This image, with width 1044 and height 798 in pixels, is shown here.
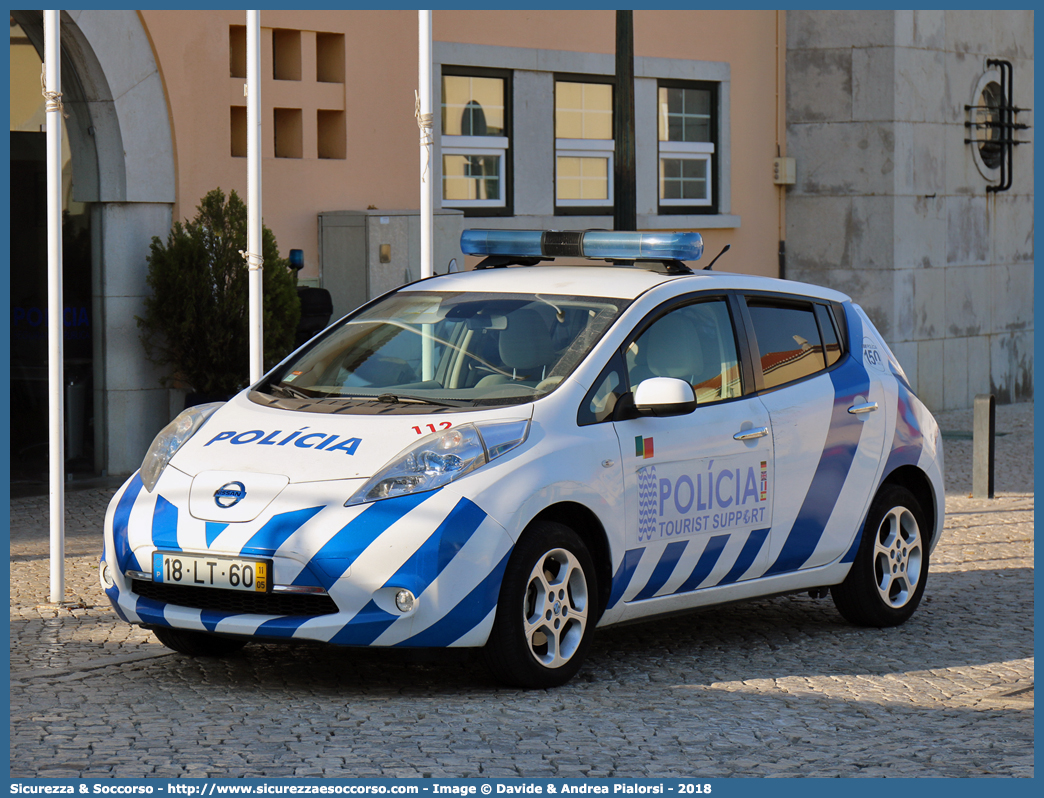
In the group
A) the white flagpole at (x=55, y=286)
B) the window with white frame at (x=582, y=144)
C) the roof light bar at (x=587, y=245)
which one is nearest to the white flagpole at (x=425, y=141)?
the roof light bar at (x=587, y=245)

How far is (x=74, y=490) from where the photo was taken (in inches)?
482

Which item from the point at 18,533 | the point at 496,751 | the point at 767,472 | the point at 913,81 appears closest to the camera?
the point at 496,751

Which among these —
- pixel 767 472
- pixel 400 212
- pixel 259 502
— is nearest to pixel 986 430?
pixel 400 212

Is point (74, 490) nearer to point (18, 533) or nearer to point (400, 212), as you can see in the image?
point (18, 533)

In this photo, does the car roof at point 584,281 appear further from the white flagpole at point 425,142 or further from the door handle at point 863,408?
the white flagpole at point 425,142

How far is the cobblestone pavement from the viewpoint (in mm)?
5340

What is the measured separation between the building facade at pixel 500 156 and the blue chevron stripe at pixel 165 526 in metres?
6.44

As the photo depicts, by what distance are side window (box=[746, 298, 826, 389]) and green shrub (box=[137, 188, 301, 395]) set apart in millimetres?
5484

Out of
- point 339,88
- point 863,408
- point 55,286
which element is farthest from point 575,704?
point 339,88

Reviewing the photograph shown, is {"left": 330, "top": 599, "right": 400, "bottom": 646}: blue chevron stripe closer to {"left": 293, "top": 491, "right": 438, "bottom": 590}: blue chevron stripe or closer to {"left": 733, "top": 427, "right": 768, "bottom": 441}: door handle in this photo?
{"left": 293, "top": 491, "right": 438, "bottom": 590}: blue chevron stripe

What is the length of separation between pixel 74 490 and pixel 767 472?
22.1 feet

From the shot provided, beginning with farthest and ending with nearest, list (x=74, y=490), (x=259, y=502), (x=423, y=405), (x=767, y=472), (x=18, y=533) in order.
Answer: (x=74, y=490)
(x=18, y=533)
(x=767, y=472)
(x=423, y=405)
(x=259, y=502)

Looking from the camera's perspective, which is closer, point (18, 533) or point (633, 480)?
point (633, 480)

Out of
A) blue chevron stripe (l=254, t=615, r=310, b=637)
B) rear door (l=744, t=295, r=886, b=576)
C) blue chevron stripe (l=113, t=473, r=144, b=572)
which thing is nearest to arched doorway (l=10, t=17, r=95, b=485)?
blue chevron stripe (l=113, t=473, r=144, b=572)
